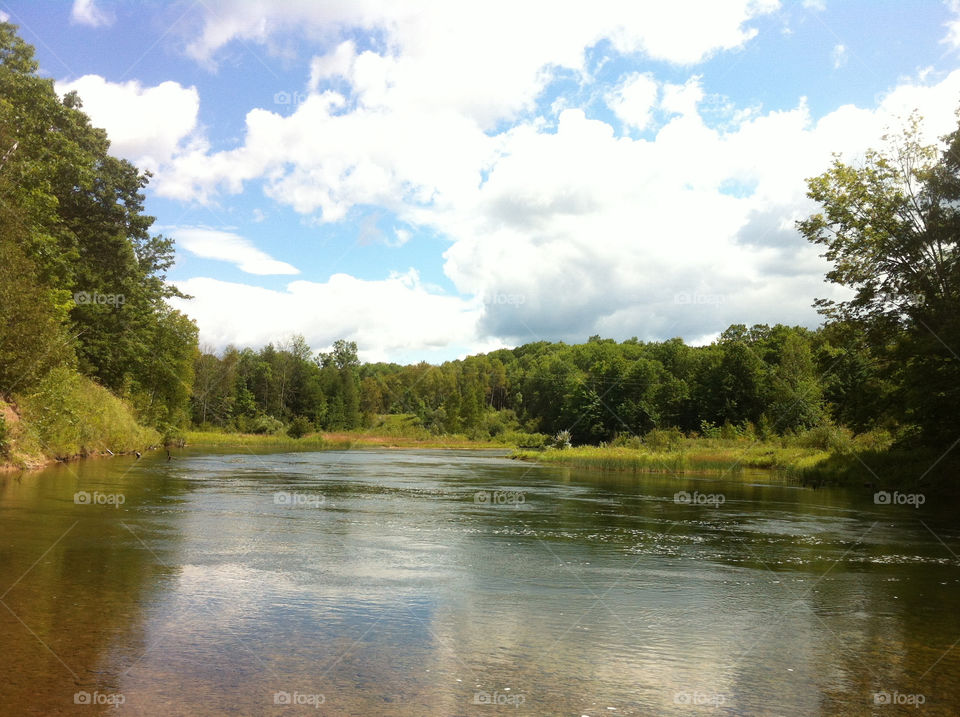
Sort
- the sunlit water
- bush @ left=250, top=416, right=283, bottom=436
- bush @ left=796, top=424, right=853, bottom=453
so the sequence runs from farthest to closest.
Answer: bush @ left=250, top=416, right=283, bottom=436, bush @ left=796, top=424, right=853, bottom=453, the sunlit water

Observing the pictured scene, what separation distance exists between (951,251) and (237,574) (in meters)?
29.8

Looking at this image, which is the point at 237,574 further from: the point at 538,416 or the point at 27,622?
the point at 538,416

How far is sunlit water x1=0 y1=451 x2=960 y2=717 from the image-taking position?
5.72 meters

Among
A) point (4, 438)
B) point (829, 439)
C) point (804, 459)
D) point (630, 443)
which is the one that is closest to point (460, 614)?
point (4, 438)

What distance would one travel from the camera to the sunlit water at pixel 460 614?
18.8 feet

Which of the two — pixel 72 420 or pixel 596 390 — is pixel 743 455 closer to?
pixel 72 420

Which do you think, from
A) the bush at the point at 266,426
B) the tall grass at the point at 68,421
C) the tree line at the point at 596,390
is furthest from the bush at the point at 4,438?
the bush at the point at 266,426

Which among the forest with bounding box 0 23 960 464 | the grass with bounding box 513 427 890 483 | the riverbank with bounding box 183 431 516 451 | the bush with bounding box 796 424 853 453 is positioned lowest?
the riverbank with bounding box 183 431 516 451

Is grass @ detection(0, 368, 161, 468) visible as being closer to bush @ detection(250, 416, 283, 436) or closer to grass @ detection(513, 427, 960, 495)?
grass @ detection(513, 427, 960, 495)

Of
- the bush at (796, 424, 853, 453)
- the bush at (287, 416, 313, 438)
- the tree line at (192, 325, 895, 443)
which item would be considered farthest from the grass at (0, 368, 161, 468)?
the tree line at (192, 325, 895, 443)

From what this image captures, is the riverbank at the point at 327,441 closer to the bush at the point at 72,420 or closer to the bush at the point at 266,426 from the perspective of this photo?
the bush at the point at 266,426

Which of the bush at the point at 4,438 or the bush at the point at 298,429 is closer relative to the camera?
the bush at the point at 4,438

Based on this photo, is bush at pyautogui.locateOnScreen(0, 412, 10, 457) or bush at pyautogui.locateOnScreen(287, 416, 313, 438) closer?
bush at pyautogui.locateOnScreen(0, 412, 10, 457)

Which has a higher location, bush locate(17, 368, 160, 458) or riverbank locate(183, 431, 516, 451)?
bush locate(17, 368, 160, 458)
